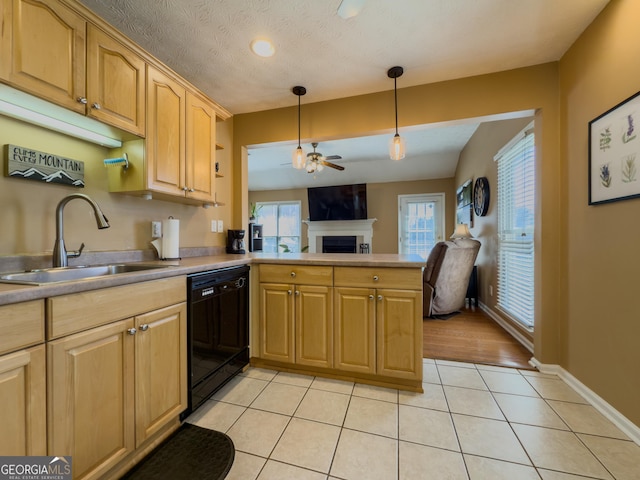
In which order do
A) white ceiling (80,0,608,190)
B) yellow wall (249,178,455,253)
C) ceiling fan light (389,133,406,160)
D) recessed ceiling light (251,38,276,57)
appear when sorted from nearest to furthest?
1. white ceiling (80,0,608,190)
2. recessed ceiling light (251,38,276,57)
3. ceiling fan light (389,133,406,160)
4. yellow wall (249,178,455,253)

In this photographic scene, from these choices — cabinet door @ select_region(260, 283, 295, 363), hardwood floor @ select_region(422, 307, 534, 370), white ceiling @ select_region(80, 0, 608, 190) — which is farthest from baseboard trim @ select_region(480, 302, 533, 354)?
white ceiling @ select_region(80, 0, 608, 190)

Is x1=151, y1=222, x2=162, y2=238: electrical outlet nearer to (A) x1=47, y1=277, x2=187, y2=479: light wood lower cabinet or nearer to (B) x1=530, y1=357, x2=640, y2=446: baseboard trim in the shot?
(A) x1=47, y1=277, x2=187, y2=479: light wood lower cabinet

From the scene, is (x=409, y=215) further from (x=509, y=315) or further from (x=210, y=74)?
(x=210, y=74)

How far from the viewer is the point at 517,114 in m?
2.10

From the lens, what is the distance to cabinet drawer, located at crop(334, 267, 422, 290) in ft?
5.74

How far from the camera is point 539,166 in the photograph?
2.06 m

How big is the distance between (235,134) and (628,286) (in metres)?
3.24

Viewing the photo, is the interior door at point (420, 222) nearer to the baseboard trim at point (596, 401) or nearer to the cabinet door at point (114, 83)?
the baseboard trim at point (596, 401)

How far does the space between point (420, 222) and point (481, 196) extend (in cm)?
206

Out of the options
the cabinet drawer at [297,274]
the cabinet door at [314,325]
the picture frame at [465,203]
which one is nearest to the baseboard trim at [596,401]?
the cabinet door at [314,325]

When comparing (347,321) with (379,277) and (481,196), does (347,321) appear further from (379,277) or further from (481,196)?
(481,196)

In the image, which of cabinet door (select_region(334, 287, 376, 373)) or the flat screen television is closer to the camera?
cabinet door (select_region(334, 287, 376, 373))

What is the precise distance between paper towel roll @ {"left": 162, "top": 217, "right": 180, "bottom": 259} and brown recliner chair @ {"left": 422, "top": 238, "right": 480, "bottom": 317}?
281 cm

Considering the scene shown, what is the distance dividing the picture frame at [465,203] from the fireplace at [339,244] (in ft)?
7.35
